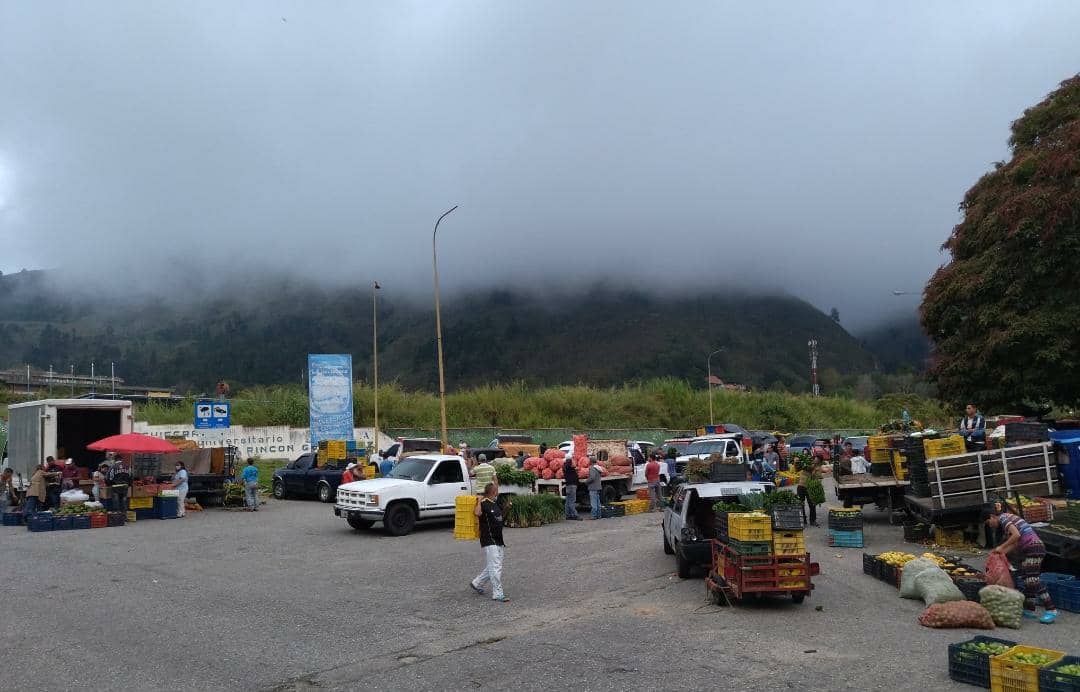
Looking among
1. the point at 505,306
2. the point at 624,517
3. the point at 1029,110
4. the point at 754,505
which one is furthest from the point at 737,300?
the point at 754,505

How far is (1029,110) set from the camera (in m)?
26.7

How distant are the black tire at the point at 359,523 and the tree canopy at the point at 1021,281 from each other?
18636 mm

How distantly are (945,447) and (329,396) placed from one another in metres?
24.2

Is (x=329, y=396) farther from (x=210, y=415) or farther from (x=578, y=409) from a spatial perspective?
(x=578, y=409)

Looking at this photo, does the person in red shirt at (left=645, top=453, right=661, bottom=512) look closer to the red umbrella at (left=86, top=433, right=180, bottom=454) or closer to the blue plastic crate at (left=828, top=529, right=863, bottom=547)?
the blue plastic crate at (left=828, top=529, right=863, bottom=547)

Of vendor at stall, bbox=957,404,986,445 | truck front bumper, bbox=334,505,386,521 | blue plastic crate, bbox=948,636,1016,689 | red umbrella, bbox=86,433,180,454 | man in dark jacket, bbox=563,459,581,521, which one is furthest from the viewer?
red umbrella, bbox=86,433,180,454

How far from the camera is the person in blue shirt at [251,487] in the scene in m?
23.3

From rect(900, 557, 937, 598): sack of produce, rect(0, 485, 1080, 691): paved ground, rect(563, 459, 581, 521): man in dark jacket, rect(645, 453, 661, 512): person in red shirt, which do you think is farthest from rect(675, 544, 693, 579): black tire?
rect(645, 453, 661, 512): person in red shirt

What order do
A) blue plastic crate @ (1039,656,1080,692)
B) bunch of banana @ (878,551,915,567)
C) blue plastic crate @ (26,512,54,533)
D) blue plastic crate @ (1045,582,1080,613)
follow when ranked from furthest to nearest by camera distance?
blue plastic crate @ (26,512,54,533) → bunch of banana @ (878,551,915,567) → blue plastic crate @ (1045,582,1080,613) → blue plastic crate @ (1039,656,1080,692)

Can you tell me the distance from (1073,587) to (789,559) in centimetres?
342

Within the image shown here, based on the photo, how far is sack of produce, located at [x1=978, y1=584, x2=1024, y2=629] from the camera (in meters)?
9.03

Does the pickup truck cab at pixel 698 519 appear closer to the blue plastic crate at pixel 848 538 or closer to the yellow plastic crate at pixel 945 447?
the blue plastic crate at pixel 848 538

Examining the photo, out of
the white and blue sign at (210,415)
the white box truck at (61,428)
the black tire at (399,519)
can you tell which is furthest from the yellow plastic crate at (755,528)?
the white and blue sign at (210,415)

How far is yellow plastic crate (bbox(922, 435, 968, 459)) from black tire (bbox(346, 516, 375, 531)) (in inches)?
472
